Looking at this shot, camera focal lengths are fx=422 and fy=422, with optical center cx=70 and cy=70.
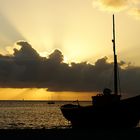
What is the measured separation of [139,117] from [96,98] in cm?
526

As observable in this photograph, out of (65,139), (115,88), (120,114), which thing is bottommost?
(65,139)

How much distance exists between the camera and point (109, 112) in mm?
45938

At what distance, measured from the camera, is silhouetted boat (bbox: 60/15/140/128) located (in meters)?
45.3

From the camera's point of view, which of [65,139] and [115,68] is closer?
[65,139]

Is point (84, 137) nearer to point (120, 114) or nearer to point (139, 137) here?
point (139, 137)

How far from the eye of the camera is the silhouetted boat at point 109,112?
4531 cm

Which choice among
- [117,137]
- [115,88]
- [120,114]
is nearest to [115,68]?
[115,88]

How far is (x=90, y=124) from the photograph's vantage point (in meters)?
47.8

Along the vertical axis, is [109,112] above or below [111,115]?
above

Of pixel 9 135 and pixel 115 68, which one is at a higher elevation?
pixel 115 68

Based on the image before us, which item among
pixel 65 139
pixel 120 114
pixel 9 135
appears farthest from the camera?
pixel 120 114

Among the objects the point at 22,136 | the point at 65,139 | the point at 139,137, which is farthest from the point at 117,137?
the point at 22,136

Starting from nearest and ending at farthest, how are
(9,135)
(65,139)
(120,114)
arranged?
(65,139) → (9,135) → (120,114)

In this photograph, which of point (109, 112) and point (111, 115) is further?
Answer: point (111, 115)
